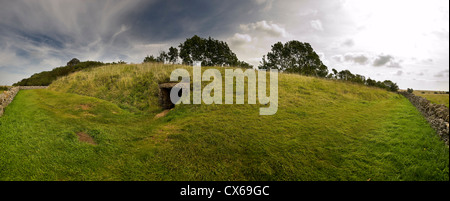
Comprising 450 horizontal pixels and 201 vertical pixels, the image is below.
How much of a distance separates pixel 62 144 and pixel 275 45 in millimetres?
44503

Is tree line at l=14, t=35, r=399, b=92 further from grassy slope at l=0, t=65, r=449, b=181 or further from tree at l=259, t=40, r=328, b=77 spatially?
grassy slope at l=0, t=65, r=449, b=181

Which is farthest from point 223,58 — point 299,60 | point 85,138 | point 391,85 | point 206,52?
point 391,85

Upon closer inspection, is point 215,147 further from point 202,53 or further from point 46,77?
point 46,77

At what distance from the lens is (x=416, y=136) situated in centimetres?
749

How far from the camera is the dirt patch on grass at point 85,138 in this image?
7009mm

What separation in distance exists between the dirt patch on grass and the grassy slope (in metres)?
0.17

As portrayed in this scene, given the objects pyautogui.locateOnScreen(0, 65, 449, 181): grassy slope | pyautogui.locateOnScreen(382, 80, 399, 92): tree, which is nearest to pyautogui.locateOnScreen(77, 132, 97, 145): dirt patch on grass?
pyautogui.locateOnScreen(0, 65, 449, 181): grassy slope

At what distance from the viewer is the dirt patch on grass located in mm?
7009

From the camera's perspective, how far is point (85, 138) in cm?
726

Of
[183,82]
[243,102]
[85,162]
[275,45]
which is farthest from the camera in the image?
[275,45]

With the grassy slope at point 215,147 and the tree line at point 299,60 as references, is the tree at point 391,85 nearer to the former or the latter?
the tree line at point 299,60

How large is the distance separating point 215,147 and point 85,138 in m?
5.42

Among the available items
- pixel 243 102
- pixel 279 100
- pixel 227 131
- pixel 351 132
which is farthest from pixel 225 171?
pixel 279 100

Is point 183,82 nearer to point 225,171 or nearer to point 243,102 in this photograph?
point 243,102
